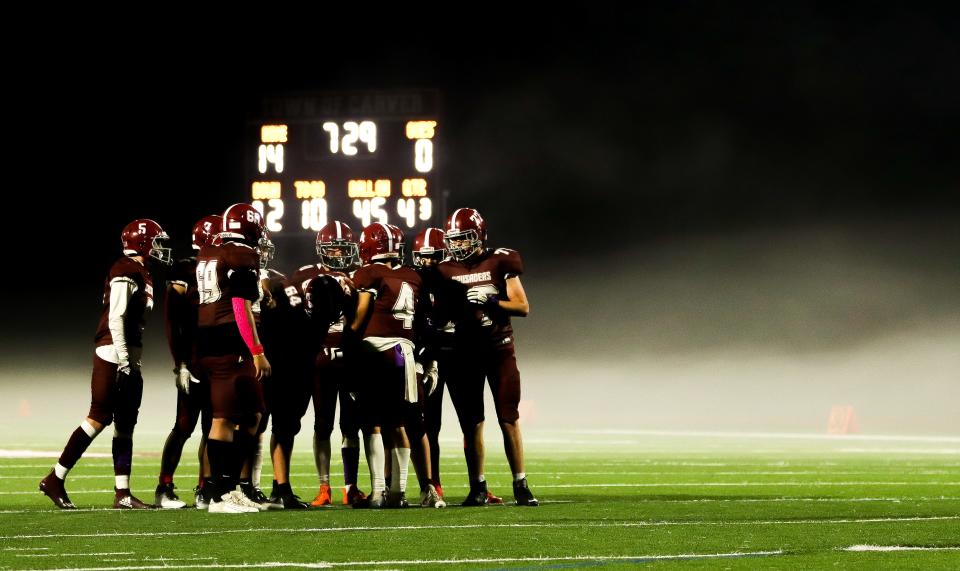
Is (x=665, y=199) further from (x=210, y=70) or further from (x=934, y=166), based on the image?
(x=210, y=70)

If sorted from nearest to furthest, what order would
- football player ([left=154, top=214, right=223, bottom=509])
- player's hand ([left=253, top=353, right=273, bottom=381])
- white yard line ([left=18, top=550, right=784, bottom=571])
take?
1. white yard line ([left=18, top=550, right=784, bottom=571])
2. player's hand ([left=253, top=353, right=273, bottom=381])
3. football player ([left=154, top=214, right=223, bottom=509])

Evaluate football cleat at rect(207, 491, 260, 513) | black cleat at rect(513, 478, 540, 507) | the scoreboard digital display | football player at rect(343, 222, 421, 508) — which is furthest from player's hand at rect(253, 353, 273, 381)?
the scoreboard digital display

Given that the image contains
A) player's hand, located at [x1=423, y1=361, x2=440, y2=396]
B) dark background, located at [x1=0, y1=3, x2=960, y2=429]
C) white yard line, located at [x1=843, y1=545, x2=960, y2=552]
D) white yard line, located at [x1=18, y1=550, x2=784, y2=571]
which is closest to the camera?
white yard line, located at [x1=18, y1=550, x2=784, y2=571]

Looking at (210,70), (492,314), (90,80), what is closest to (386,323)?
(492,314)

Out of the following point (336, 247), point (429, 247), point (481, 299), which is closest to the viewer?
point (481, 299)

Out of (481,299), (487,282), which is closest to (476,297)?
(481,299)

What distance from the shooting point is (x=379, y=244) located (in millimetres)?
6504

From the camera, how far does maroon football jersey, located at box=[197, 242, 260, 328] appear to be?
18.8 feet

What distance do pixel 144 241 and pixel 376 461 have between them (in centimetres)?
166

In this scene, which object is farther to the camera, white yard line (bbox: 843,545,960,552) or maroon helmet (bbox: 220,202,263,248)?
maroon helmet (bbox: 220,202,263,248)

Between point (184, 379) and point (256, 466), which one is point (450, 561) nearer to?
point (184, 379)

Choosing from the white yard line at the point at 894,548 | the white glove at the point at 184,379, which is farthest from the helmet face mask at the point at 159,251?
the white yard line at the point at 894,548

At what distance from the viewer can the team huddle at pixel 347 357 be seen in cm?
627

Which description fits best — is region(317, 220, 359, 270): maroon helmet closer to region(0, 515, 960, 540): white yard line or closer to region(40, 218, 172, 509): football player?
region(40, 218, 172, 509): football player
